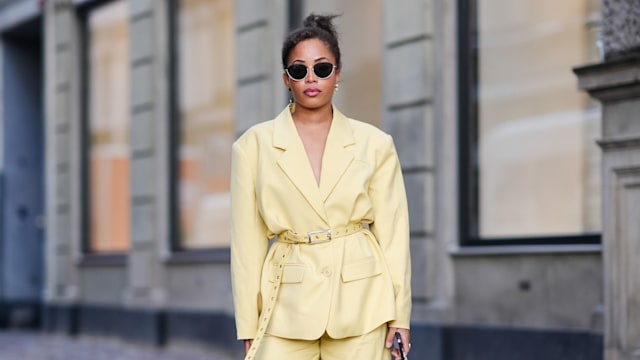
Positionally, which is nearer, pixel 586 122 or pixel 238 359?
pixel 586 122

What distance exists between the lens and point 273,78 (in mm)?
10461

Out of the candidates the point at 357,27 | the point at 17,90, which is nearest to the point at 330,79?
the point at 357,27

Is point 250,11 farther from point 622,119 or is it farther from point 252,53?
point 622,119

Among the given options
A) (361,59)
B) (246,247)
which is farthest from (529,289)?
(246,247)

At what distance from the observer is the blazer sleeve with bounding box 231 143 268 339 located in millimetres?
3705

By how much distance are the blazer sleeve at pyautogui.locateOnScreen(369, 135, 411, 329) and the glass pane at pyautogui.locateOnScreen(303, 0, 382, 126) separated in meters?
5.63

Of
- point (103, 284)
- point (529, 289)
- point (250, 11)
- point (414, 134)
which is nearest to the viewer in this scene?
point (529, 289)

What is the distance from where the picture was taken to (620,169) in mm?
5832

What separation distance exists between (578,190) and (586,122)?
1.66 ft

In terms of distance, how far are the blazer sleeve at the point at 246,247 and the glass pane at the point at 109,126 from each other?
10.0 m

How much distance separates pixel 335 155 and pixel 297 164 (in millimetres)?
139

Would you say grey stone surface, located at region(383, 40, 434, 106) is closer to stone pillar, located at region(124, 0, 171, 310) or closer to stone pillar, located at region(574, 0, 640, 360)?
stone pillar, located at region(574, 0, 640, 360)

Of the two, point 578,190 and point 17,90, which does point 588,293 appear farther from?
point 17,90

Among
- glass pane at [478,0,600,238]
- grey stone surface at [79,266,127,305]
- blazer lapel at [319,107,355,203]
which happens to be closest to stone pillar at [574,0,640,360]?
glass pane at [478,0,600,238]
